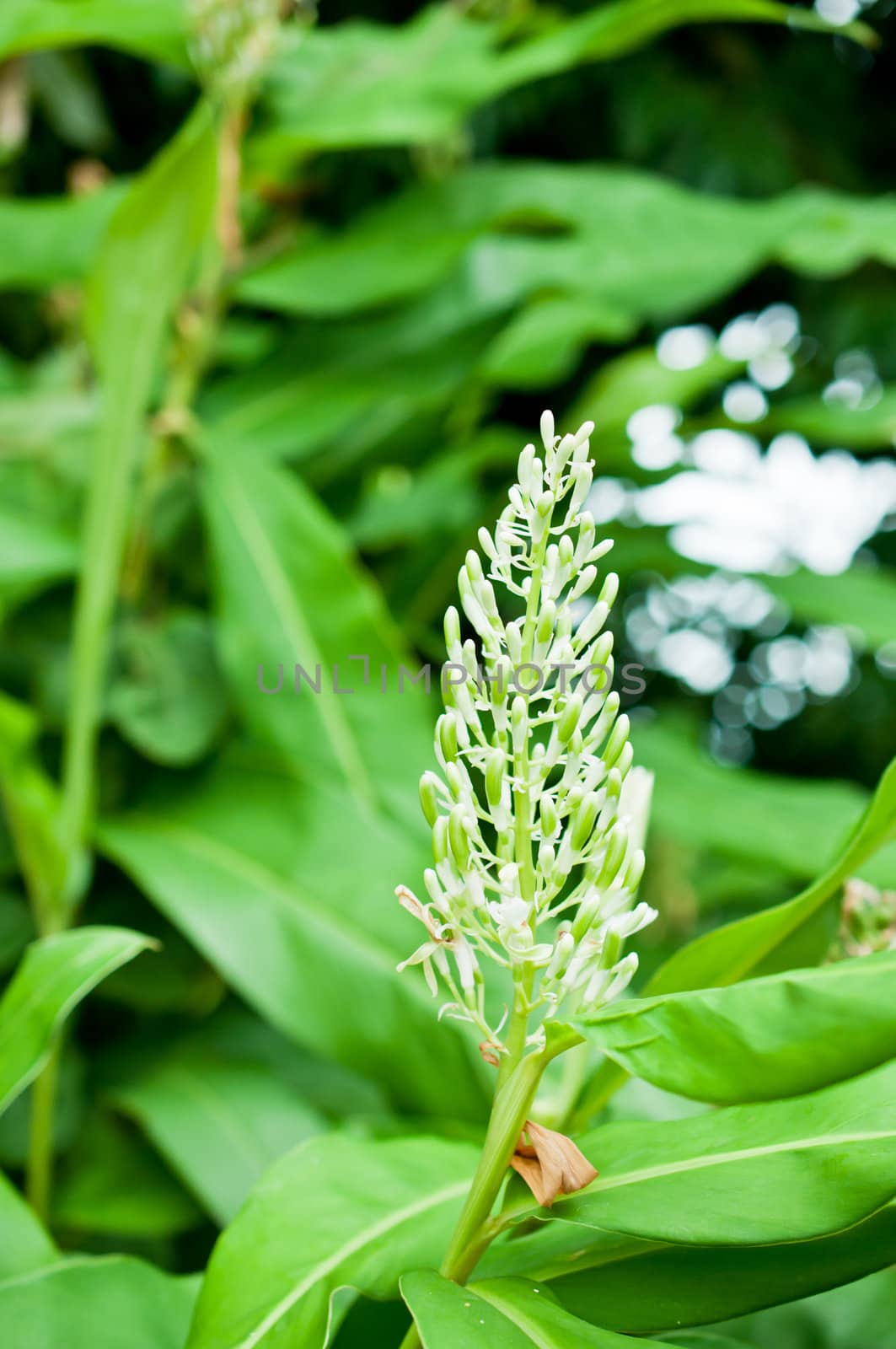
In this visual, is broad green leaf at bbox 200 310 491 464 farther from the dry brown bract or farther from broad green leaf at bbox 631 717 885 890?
the dry brown bract

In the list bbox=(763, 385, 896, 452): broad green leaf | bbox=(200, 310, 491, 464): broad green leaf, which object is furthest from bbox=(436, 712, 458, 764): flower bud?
bbox=(763, 385, 896, 452): broad green leaf

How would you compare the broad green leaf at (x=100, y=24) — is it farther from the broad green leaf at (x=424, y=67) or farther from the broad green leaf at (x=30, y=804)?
the broad green leaf at (x=30, y=804)

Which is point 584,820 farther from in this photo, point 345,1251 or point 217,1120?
point 217,1120

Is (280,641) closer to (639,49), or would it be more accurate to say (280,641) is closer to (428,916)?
(428,916)

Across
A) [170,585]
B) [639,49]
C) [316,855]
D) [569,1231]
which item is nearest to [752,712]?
[639,49]

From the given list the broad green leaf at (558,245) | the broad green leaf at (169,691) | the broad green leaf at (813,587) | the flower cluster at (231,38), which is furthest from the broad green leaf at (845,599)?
the flower cluster at (231,38)

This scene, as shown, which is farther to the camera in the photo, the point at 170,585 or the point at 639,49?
the point at 639,49

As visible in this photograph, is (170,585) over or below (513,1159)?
below

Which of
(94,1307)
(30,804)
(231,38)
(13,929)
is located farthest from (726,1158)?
(231,38)
